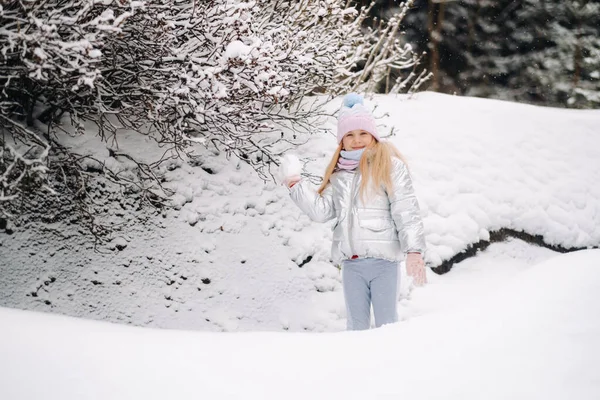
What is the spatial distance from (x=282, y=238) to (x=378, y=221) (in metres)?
2.04

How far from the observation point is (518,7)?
11852mm

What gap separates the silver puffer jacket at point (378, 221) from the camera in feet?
9.22

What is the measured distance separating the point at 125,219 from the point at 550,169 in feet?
16.8

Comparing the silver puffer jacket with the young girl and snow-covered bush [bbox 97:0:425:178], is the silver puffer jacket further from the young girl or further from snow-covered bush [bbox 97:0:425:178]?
snow-covered bush [bbox 97:0:425:178]

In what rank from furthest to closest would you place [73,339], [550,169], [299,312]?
[550,169]
[299,312]
[73,339]

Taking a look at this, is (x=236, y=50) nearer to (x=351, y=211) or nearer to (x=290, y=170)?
(x=290, y=170)

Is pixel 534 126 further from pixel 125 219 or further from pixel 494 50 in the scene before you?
pixel 494 50

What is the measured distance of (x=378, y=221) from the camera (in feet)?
9.43

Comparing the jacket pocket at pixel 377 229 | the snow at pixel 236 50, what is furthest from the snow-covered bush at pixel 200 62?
the jacket pocket at pixel 377 229

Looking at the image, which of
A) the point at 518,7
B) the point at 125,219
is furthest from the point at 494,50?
the point at 125,219

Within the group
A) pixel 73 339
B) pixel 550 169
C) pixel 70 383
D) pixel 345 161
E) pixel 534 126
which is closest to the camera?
pixel 70 383

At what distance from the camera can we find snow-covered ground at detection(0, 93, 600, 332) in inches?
165

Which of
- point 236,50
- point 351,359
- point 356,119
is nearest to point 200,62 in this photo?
point 236,50

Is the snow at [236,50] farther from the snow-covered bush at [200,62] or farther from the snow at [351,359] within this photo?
the snow at [351,359]
